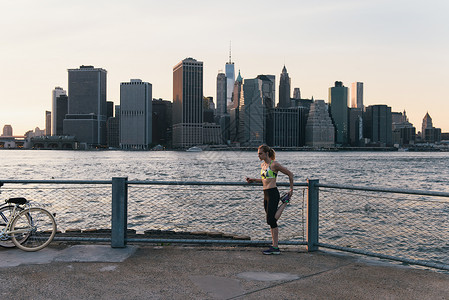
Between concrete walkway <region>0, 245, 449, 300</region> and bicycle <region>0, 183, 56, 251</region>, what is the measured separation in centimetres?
20

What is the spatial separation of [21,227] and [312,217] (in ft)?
19.2

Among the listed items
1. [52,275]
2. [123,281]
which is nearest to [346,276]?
[123,281]

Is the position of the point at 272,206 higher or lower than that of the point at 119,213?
higher

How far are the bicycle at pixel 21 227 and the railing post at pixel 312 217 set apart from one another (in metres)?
5.18

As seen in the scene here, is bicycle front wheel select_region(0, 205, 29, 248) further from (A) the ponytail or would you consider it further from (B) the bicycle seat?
(A) the ponytail

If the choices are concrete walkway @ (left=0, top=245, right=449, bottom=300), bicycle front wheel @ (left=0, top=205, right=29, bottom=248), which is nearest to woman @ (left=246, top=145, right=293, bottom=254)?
concrete walkway @ (left=0, top=245, right=449, bottom=300)

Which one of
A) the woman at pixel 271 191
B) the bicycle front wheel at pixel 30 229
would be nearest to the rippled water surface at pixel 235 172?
the woman at pixel 271 191

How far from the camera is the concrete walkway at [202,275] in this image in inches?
227

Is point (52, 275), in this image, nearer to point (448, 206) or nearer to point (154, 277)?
point (154, 277)

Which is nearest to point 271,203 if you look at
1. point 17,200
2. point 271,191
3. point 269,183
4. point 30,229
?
point 271,191

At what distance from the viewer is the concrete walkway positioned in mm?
5762

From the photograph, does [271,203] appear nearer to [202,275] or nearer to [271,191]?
[271,191]

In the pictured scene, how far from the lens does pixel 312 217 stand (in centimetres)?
828

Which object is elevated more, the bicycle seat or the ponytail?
the ponytail
